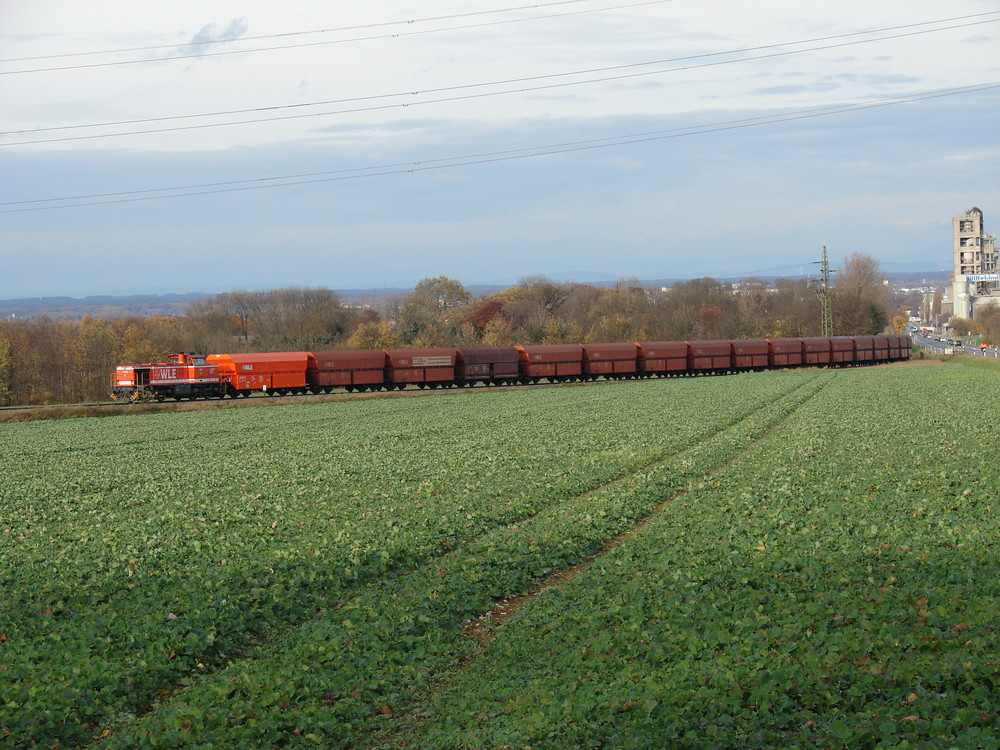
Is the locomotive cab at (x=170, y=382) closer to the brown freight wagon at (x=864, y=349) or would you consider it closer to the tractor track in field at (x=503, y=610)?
the tractor track in field at (x=503, y=610)

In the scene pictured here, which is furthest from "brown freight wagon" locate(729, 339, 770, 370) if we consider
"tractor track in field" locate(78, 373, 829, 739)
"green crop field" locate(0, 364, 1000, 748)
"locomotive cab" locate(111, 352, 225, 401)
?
"green crop field" locate(0, 364, 1000, 748)

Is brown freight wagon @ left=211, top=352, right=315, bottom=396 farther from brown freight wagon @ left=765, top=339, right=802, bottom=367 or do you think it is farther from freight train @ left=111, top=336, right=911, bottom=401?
brown freight wagon @ left=765, top=339, right=802, bottom=367

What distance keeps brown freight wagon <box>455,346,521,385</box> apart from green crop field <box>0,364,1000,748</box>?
38.7 meters

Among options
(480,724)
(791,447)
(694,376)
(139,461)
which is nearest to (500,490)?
(791,447)

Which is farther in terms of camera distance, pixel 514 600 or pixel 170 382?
pixel 170 382

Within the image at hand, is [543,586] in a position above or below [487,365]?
below

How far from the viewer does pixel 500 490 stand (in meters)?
24.0

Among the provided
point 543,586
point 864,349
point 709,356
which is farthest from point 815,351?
point 543,586

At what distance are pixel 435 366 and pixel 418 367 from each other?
4.22 feet

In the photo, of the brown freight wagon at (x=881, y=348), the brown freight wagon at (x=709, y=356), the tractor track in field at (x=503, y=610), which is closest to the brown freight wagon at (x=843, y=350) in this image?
the brown freight wagon at (x=881, y=348)

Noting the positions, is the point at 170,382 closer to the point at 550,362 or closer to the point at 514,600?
the point at 550,362

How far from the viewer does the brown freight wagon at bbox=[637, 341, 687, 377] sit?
76188 mm

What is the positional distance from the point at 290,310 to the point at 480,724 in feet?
538

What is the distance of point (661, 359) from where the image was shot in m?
76.3
